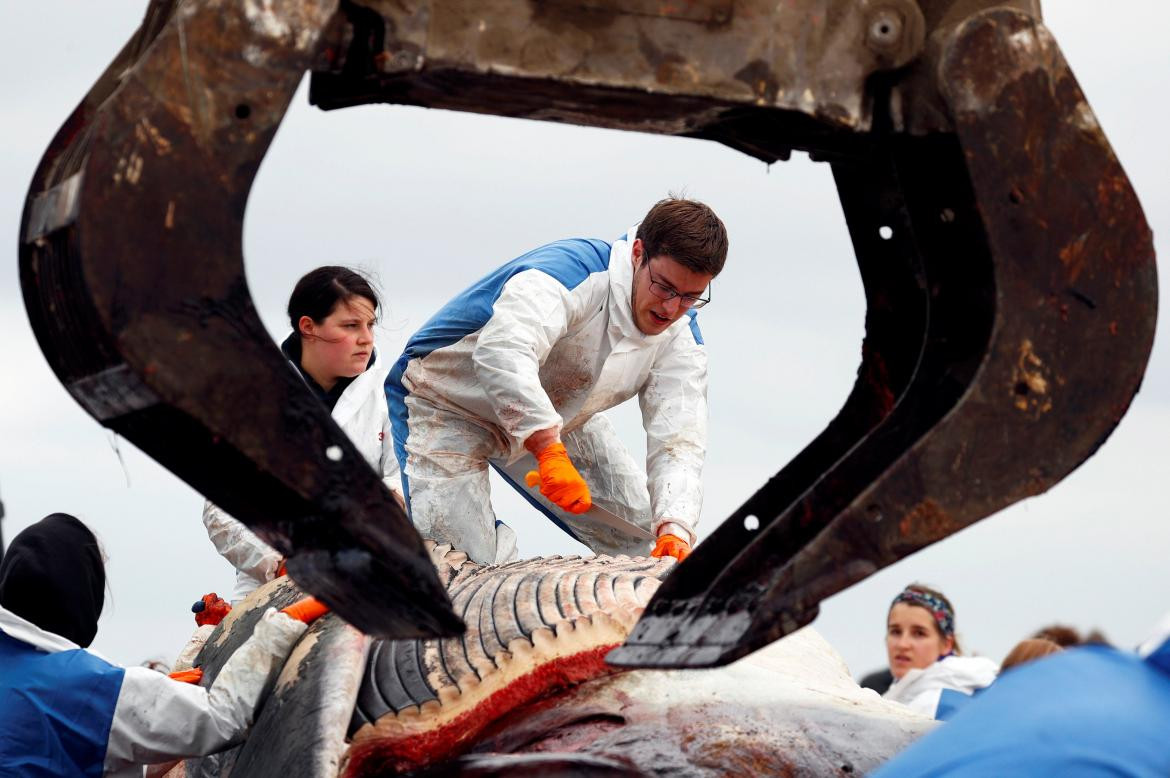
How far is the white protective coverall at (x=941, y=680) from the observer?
5.02m

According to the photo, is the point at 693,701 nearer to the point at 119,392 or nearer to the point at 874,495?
the point at 874,495

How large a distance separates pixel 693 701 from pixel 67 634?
161 cm

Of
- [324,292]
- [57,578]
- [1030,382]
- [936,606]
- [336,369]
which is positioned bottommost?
[936,606]

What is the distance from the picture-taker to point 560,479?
469 cm

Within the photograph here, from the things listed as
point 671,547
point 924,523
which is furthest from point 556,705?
point 671,547

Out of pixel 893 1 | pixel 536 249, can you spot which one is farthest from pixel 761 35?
pixel 536 249

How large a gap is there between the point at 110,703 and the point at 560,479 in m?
1.54

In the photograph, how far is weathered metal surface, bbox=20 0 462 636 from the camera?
1.99 m

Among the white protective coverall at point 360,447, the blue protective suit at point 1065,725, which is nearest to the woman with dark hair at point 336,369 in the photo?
the white protective coverall at point 360,447

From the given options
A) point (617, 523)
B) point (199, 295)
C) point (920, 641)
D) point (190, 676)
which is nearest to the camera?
point (199, 295)

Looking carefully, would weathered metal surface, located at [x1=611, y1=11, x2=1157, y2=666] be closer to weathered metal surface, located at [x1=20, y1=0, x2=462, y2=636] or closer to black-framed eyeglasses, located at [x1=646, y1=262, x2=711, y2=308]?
weathered metal surface, located at [x1=20, y1=0, x2=462, y2=636]

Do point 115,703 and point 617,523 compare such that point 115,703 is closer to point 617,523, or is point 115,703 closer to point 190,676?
point 190,676

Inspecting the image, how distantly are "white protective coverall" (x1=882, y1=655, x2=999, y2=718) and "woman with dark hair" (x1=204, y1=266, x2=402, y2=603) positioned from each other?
163 centimetres

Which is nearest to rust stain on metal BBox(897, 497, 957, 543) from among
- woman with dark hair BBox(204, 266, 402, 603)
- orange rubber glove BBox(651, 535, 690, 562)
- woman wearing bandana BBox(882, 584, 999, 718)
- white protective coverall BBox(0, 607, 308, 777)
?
white protective coverall BBox(0, 607, 308, 777)
